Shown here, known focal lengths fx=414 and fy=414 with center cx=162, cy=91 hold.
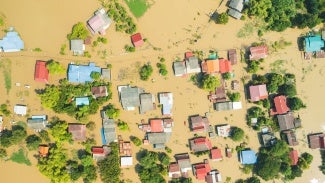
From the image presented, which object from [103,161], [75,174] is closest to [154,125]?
[103,161]

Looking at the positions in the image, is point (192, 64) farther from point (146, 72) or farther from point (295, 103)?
point (295, 103)

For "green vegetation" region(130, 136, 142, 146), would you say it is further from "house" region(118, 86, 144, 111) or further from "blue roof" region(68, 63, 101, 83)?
"blue roof" region(68, 63, 101, 83)

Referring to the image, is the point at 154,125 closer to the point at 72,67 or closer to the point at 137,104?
the point at 137,104

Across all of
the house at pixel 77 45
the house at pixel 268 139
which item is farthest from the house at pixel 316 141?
the house at pixel 77 45

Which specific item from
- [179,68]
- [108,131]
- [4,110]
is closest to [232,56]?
[179,68]

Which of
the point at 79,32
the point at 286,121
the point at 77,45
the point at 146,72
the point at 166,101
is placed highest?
the point at 79,32

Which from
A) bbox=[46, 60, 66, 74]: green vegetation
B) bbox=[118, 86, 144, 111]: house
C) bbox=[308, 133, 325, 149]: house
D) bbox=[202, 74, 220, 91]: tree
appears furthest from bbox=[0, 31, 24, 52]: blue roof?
bbox=[308, 133, 325, 149]: house
